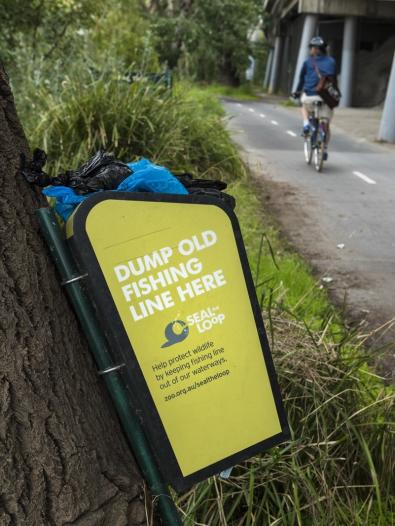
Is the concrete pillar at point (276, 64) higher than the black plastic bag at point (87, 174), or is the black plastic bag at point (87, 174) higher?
the black plastic bag at point (87, 174)

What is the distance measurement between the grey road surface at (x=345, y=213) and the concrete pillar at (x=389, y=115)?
1132mm

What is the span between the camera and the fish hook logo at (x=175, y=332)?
86.9 inches

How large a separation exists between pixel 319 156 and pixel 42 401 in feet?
38.2

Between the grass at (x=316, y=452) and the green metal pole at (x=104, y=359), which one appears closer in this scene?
the green metal pole at (x=104, y=359)

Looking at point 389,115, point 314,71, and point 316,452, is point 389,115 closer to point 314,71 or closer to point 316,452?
point 314,71

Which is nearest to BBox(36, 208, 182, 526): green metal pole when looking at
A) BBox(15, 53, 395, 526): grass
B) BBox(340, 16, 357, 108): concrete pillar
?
BBox(15, 53, 395, 526): grass

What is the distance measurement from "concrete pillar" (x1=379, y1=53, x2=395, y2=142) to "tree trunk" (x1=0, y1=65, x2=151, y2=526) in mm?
17586

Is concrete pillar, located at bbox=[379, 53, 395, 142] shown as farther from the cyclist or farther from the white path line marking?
the cyclist

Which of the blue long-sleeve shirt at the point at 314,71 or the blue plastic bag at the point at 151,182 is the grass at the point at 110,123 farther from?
the blue plastic bag at the point at 151,182

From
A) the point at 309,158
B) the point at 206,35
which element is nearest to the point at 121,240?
the point at 309,158

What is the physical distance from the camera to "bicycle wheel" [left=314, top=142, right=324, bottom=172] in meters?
13.0

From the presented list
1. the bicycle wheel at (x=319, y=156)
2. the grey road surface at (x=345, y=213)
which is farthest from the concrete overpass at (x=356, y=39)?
the bicycle wheel at (x=319, y=156)

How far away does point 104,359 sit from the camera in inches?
86.5

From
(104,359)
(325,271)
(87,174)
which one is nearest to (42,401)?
(104,359)
